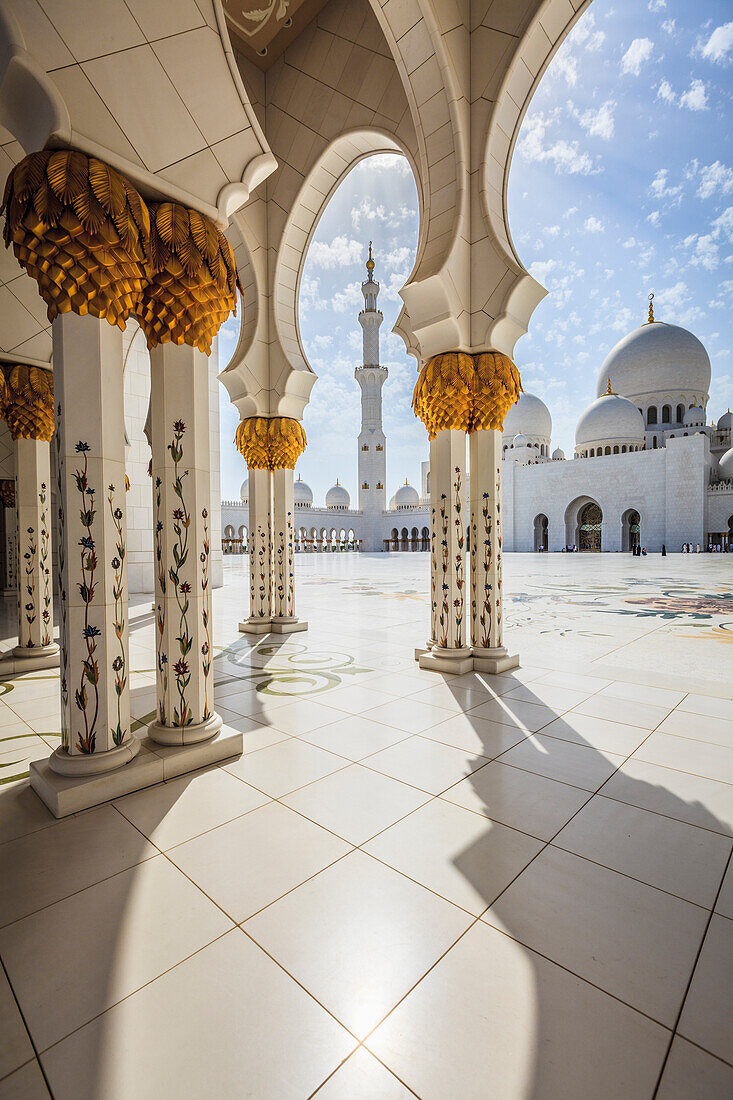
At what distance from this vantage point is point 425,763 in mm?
2275

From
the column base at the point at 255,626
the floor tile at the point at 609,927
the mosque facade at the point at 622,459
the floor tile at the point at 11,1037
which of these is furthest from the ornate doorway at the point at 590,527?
the floor tile at the point at 11,1037

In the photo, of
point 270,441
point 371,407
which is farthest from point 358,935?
point 371,407

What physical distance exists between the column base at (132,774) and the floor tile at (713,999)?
185cm

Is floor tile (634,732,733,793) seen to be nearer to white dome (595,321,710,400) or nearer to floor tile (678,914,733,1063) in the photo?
floor tile (678,914,733,1063)

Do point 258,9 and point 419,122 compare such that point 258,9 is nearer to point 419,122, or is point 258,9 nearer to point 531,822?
point 419,122

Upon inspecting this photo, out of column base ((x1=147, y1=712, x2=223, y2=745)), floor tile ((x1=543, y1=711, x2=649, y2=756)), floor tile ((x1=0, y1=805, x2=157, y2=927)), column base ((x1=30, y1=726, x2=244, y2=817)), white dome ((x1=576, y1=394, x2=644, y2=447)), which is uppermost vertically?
white dome ((x1=576, y1=394, x2=644, y2=447))

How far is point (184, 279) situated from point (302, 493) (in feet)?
115

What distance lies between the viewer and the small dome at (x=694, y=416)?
1060 inches

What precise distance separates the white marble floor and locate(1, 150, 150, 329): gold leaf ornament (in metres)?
1.97

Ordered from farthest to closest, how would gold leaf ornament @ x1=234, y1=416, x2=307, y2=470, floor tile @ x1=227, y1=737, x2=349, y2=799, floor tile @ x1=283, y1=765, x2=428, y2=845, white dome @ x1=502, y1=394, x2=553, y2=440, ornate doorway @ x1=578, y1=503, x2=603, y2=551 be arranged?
white dome @ x1=502, y1=394, x2=553, y2=440 < ornate doorway @ x1=578, y1=503, x2=603, y2=551 < gold leaf ornament @ x1=234, y1=416, x2=307, y2=470 < floor tile @ x1=227, y1=737, x2=349, y2=799 < floor tile @ x1=283, y1=765, x2=428, y2=845

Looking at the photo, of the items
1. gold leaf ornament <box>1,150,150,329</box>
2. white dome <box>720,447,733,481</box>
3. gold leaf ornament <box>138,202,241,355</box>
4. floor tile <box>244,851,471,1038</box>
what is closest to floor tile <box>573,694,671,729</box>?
floor tile <box>244,851,471,1038</box>

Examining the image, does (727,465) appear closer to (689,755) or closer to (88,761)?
(689,755)

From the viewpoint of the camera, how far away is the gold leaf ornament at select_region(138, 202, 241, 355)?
2.20 meters

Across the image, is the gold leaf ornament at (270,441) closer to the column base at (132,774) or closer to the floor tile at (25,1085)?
the column base at (132,774)
